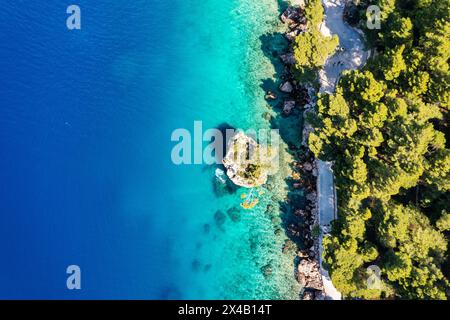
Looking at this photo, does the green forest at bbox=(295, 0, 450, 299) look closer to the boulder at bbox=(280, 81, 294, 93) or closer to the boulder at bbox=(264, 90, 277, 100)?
the boulder at bbox=(280, 81, 294, 93)

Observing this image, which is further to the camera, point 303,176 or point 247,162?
point 303,176

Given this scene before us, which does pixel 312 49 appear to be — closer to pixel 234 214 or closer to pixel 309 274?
pixel 234 214

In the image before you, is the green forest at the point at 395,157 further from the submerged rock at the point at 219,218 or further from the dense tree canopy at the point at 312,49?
the submerged rock at the point at 219,218

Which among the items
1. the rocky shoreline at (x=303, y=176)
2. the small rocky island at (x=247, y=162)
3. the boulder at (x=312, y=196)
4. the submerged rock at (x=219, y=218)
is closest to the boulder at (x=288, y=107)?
the rocky shoreline at (x=303, y=176)

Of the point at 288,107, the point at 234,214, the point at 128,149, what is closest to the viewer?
the point at 234,214

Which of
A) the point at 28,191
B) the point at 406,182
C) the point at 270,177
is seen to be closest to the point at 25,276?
the point at 28,191

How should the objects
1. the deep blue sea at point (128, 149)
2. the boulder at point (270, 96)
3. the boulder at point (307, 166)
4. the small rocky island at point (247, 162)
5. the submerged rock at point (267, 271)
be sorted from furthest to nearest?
the boulder at point (270, 96), the boulder at point (307, 166), the deep blue sea at point (128, 149), the small rocky island at point (247, 162), the submerged rock at point (267, 271)

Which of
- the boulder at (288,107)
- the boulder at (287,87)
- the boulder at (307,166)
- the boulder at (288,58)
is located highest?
the boulder at (288,58)

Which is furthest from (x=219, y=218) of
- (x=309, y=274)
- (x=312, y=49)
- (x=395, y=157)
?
(x=312, y=49)

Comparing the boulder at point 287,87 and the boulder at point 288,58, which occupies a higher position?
the boulder at point 288,58
